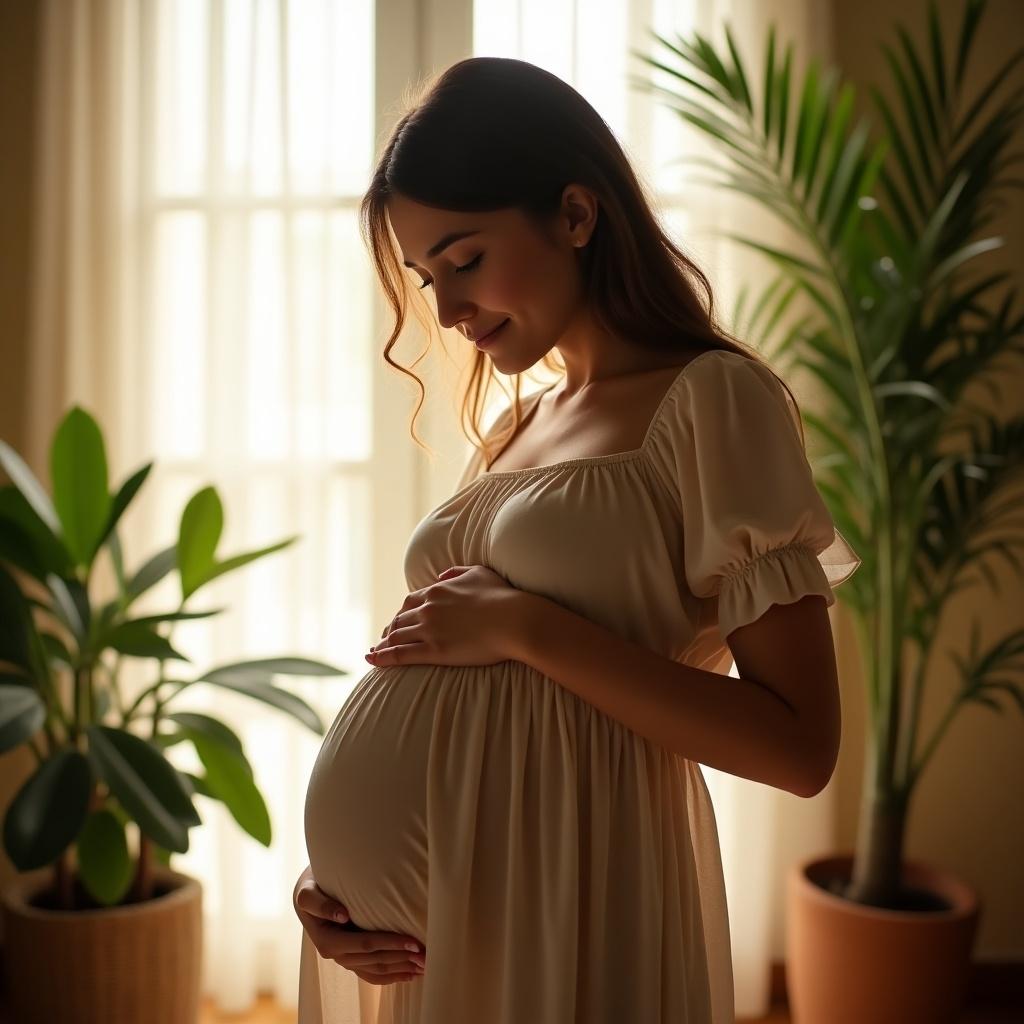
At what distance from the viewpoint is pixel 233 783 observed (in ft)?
7.00

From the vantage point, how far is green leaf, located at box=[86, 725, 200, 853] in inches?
71.6

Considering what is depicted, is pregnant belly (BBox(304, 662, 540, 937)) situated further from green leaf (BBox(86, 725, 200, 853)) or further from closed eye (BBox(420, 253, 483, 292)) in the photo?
green leaf (BBox(86, 725, 200, 853))

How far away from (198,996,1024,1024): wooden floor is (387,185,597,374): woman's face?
6.70ft

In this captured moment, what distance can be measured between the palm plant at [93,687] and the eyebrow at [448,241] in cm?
116

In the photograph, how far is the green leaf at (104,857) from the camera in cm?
194

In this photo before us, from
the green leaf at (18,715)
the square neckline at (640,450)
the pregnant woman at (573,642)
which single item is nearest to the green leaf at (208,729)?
the green leaf at (18,715)

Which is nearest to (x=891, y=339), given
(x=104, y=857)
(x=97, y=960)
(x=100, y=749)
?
(x=100, y=749)

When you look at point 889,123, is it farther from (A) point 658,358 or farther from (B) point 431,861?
(B) point 431,861

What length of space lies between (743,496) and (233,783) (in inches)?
60.2

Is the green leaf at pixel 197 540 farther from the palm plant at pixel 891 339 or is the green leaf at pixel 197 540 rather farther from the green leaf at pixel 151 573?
the palm plant at pixel 891 339

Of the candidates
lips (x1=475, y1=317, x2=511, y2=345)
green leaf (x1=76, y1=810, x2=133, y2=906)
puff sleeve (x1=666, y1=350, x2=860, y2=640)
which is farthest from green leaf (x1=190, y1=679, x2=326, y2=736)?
puff sleeve (x1=666, y1=350, x2=860, y2=640)

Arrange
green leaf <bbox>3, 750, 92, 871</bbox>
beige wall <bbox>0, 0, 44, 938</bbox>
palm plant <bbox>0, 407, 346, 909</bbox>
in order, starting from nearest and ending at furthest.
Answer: green leaf <bbox>3, 750, 92, 871</bbox> < palm plant <bbox>0, 407, 346, 909</bbox> < beige wall <bbox>0, 0, 44, 938</bbox>

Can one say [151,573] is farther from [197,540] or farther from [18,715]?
[18,715]

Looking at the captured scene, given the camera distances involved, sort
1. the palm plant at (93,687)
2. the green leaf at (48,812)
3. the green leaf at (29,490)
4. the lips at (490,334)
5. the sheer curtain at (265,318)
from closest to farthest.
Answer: the lips at (490,334) < the green leaf at (48,812) < the palm plant at (93,687) < the green leaf at (29,490) < the sheer curtain at (265,318)
